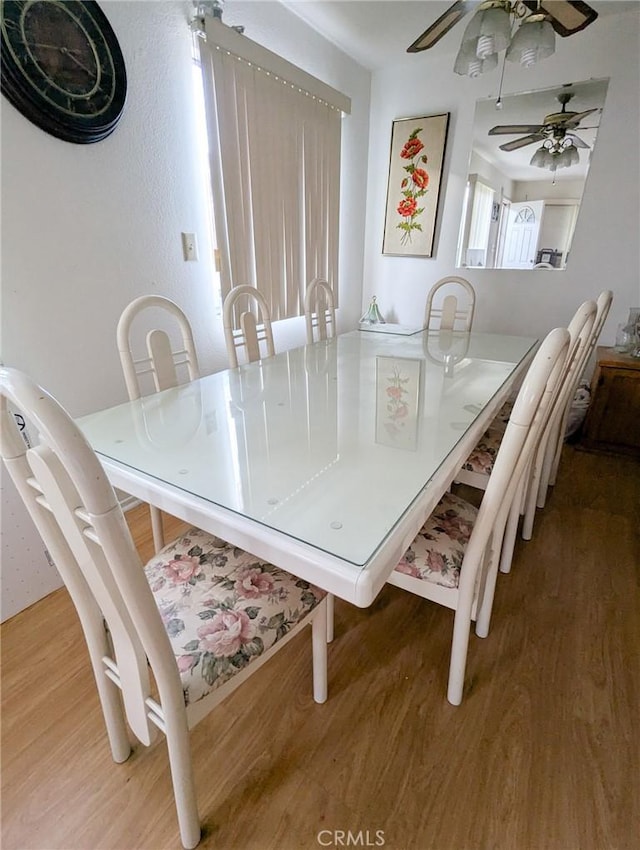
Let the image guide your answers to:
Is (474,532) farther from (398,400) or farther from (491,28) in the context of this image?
(491,28)

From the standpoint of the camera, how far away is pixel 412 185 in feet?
9.93

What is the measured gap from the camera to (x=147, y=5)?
5.13 ft

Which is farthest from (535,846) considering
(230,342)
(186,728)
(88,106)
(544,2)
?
(88,106)

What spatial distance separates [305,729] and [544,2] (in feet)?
7.21

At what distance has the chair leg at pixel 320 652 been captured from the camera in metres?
1.00

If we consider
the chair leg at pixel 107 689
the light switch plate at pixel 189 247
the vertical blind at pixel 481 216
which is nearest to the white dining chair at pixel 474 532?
the chair leg at pixel 107 689

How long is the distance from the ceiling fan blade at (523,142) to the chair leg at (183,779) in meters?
3.30

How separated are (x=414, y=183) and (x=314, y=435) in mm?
A: 2756

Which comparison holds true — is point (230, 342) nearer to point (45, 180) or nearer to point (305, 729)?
point (45, 180)

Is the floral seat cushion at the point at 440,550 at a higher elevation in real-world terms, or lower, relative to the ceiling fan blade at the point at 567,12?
lower

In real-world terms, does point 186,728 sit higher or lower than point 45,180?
lower

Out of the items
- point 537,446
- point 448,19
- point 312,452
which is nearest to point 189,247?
point 448,19

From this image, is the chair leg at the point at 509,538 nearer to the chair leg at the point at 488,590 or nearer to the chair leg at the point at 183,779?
the chair leg at the point at 488,590

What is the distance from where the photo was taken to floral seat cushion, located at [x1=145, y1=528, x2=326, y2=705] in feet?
2.50
